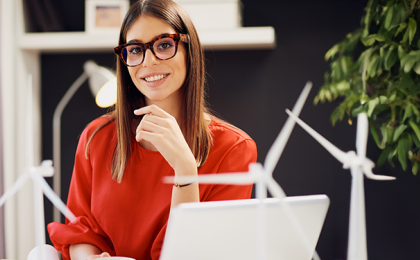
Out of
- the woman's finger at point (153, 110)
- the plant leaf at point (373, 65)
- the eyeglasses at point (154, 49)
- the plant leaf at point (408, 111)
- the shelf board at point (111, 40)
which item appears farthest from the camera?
the shelf board at point (111, 40)

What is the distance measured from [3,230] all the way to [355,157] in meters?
2.17

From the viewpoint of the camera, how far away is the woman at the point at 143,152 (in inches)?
39.1

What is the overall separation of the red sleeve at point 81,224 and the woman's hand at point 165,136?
1.28 ft

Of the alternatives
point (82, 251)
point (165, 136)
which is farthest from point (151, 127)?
Answer: point (82, 251)

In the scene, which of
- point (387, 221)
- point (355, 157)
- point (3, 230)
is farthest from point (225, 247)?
point (3, 230)

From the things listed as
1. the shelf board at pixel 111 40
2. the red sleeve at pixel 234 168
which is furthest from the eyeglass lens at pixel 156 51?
the shelf board at pixel 111 40

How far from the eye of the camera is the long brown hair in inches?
40.4

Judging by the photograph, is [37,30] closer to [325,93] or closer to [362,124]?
[325,93]

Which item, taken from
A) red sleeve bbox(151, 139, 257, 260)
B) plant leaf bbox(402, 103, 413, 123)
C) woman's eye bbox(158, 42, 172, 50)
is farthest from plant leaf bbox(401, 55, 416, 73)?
woman's eye bbox(158, 42, 172, 50)

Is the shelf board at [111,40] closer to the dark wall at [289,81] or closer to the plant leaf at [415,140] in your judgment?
the dark wall at [289,81]

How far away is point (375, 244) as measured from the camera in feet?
5.55

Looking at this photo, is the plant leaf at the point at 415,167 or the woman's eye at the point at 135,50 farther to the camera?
the plant leaf at the point at 415,167

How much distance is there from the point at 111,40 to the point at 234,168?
1309 millimetres

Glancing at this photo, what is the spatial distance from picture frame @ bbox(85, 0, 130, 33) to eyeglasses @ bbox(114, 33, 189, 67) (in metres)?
1.19
